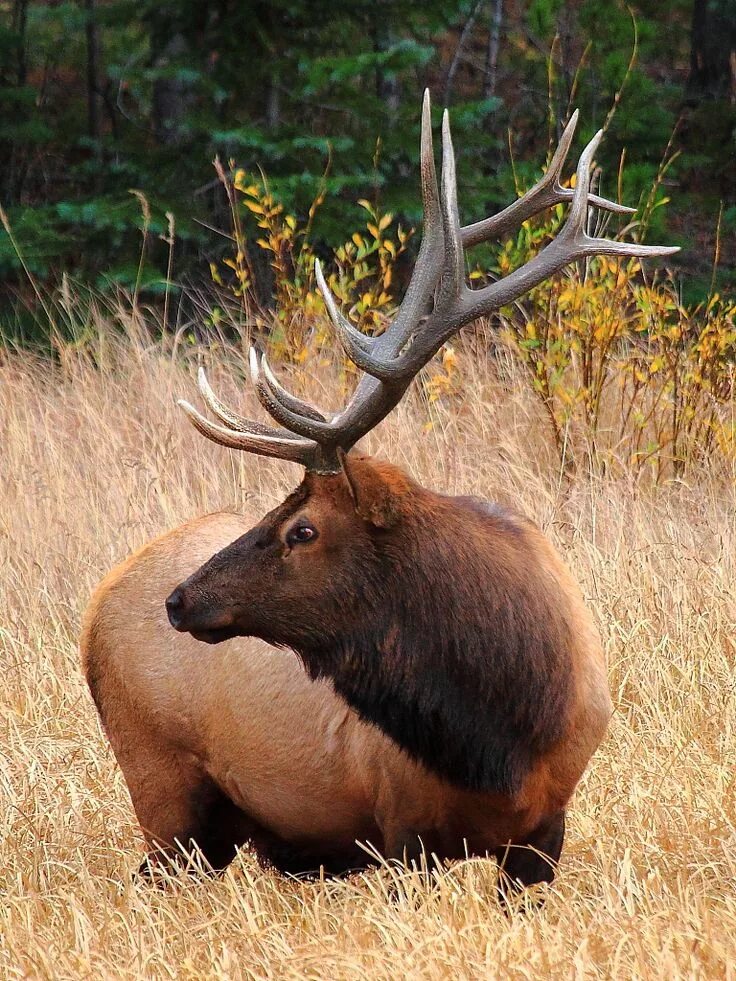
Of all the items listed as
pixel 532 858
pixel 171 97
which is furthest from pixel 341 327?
pixel 171 97

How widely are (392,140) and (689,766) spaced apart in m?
6.86

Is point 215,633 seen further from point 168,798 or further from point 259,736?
point 168,798

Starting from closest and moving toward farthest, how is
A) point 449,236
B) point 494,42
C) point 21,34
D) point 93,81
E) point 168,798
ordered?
1. point 449,236
2. point 168,798
3. point 21,34
4. point 93,81
5. point 494,42

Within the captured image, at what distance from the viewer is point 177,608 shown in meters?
3.43

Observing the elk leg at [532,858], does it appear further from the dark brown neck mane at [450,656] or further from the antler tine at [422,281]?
the antler tine at [422,281]

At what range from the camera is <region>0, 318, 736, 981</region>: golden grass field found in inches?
122

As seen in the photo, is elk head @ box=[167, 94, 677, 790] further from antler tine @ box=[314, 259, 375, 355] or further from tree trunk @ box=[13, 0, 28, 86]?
tree trunk @ box=[13, 0, 28, 86]

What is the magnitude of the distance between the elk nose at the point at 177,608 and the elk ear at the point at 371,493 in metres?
0.47

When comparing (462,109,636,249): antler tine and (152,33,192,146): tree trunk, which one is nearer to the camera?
(462,109,636,249): antler tine

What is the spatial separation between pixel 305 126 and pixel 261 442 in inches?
319

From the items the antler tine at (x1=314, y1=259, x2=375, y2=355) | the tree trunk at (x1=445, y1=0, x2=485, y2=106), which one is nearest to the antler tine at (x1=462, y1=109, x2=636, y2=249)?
the antler tine at (x1=314, y1=259, x2=375, y2=355)

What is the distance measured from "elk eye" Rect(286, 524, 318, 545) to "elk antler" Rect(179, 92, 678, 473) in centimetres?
14

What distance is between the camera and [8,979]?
3.13m

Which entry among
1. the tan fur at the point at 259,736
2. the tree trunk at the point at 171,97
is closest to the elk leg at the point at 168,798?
the tan fur at the point at 259,736
